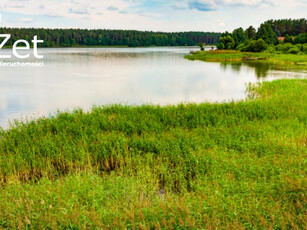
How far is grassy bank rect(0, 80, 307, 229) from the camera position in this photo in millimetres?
4965

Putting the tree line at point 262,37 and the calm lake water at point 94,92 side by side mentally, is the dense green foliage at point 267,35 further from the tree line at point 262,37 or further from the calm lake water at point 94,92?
the calm lake water at point 94,92

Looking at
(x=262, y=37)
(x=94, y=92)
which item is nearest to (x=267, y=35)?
(x=262, y=37)

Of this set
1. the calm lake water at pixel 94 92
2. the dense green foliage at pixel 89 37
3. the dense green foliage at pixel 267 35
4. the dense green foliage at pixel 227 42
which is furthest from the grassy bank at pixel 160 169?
the dense green foliage at pixel 89 37

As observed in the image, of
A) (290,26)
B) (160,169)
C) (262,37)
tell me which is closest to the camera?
(160,169)

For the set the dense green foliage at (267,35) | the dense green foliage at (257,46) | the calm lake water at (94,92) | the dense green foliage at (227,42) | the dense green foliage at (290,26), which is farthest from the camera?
the dense green foliage at (290,26)

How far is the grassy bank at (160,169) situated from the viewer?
496cm

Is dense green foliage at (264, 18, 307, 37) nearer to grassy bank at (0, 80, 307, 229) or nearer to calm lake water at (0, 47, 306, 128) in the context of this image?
calm lake water at (0, 47, 306, 128)

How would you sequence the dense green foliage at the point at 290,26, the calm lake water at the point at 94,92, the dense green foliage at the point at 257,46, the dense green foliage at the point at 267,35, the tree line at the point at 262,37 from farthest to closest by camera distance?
the dense green foliage at the point at 290,26
the dense green foliage at the point at 267,35
the tree line at the point at 262,37
the dense green foliage at the point at 257,46
the calm lake water at the point at 94,92

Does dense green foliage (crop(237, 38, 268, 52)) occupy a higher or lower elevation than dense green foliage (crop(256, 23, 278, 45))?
lower

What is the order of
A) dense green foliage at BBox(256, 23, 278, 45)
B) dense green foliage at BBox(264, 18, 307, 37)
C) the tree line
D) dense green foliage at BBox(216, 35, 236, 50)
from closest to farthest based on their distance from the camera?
the tree line, dense green foliage at BBox(256, 23, 278, 45), dense green foliage at BBox(216, 35, 236, 50), dense green foliage at BBox(264, 18, 307, 37)

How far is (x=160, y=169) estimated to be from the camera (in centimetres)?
794

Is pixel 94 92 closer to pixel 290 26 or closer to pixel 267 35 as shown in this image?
pixel 267 35

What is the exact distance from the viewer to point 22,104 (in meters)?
19.6

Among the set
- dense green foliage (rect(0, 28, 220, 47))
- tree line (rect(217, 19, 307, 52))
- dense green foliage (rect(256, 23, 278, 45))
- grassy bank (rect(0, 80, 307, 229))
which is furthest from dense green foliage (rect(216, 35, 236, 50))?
dense green foliage (rect(0, 28, 220, 47))
